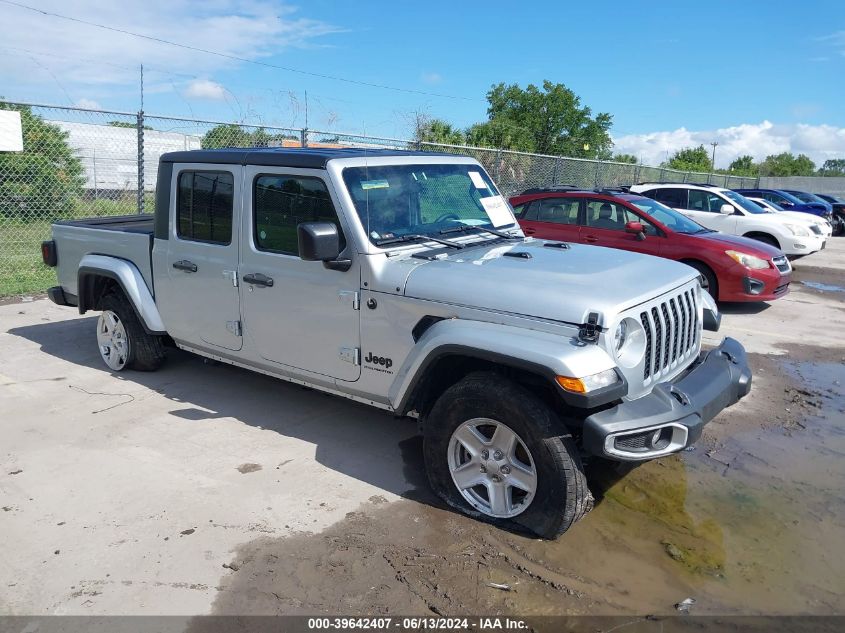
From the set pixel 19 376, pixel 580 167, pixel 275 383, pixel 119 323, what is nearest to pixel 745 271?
pixel 275 383

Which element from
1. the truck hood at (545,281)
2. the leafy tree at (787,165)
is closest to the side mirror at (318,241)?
Result: the truck hood at (545,281)

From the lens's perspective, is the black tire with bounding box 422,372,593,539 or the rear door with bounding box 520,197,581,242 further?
the rear door with bounding box 520,197,581,242

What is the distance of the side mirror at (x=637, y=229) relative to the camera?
9.34 meters

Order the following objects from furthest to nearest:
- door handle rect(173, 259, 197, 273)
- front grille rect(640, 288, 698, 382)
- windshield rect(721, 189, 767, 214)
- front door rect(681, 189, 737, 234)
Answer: windshield rect(721, 189, 767, 214)
front door rect(681, 189, 737, 234)
door handle rect(173, 259, 197, 273)
front grille rect(640, 288, 698, 382)

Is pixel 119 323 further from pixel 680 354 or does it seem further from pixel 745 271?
pixel 745 271

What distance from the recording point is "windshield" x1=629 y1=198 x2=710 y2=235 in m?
9.75

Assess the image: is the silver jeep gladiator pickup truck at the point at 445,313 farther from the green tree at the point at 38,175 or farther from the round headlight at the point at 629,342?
the green tree at the point at 38,175

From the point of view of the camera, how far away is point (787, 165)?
267 ft

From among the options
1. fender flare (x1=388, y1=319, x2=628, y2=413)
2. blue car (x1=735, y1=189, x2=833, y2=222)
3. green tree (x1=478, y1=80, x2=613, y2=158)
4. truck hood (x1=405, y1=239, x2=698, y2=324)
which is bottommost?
fender flare (x1=388, y1=319, x2=628, y2=413)

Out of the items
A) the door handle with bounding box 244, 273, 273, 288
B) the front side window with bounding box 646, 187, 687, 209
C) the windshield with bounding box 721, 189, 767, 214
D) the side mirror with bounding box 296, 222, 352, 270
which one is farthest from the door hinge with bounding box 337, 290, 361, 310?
the windshield with bounding box 721, 189, 767, 214

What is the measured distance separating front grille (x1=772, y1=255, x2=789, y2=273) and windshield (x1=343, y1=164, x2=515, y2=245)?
5.93 metres

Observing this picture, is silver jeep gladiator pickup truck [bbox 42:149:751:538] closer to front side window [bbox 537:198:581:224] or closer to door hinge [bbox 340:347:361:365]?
door hinge [bbox 340:347:361:365]

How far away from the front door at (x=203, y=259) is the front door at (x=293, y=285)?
0.16 meters

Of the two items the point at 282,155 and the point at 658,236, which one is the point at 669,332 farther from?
the point at 658,236
